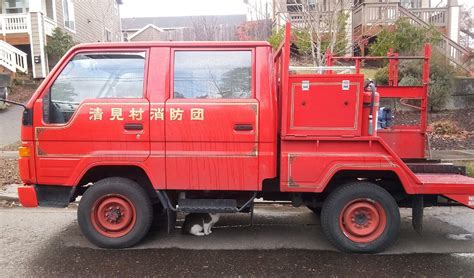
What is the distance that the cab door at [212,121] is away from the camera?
4469 mm

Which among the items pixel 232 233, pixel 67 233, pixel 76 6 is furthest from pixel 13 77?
pixel 232 233

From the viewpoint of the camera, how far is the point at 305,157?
176 inches

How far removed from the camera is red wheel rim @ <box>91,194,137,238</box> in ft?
15.5

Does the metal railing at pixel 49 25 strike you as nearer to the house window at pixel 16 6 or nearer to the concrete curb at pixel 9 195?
the house window at pixel 16 6

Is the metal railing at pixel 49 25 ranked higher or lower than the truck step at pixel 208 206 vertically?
higher

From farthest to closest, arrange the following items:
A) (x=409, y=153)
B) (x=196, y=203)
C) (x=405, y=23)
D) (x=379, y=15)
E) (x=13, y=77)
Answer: (x=13, y=77), (x=379, y=15), (x=405, y=23), (x=409, y=153), (x=196, y=203)

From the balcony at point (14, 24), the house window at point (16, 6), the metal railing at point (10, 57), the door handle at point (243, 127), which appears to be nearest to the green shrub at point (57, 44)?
the balcony at point (14, 24)

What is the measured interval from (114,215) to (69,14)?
20.5 meters

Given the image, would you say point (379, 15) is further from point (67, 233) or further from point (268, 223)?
point (67, 233)

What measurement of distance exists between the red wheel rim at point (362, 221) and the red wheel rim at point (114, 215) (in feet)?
7.49

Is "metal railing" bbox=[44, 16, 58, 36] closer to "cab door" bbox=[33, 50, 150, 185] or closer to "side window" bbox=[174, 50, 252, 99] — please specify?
"cab door" bbox=[33, 50, 150, 185]

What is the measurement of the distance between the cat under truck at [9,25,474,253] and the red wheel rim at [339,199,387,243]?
11 mm

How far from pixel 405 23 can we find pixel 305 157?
11668 millimetres

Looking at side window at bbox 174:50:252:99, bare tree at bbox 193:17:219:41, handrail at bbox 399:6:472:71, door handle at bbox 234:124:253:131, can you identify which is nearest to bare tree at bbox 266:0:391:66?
side window at bbox 174:50:252:99
